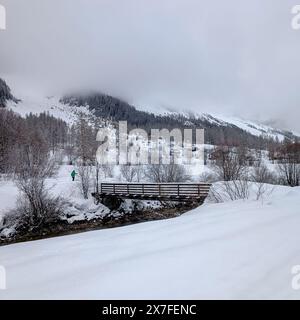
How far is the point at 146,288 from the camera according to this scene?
3.13 metres

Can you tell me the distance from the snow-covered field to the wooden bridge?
50.4ft

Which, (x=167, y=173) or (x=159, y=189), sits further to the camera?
(x=167, y=173)

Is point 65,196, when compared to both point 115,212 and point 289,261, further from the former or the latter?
point 289,261

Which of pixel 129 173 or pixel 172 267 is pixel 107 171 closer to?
pixel 129 173

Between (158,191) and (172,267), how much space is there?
2027cm

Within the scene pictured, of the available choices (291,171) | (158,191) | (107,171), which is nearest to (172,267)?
(158,191)

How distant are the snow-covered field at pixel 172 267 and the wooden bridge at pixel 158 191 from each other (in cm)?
1538

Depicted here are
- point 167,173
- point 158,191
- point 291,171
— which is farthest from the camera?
point 167,173

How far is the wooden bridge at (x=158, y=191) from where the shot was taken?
21078mm

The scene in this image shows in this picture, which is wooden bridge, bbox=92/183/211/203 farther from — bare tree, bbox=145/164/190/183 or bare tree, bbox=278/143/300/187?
bare tree, bbox=278/143/300/187

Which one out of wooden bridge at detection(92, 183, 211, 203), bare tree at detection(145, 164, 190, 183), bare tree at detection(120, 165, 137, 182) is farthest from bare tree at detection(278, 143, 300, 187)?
bare tree at detection(120, 165, 137, 182)

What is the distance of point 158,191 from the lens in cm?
2392

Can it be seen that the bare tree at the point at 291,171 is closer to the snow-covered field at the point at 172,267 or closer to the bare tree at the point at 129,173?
the bare tree at the point at 129,173

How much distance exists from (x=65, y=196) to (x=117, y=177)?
16.4 metres
